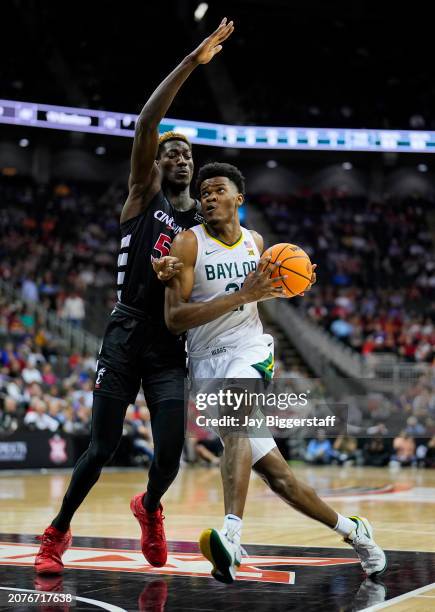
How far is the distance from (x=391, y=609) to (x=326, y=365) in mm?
19397

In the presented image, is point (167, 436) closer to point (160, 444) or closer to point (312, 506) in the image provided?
point (160, 444)

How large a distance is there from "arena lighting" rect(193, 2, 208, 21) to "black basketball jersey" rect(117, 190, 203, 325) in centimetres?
2537

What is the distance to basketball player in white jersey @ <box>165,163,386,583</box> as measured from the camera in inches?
206

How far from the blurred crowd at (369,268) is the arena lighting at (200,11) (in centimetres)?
596

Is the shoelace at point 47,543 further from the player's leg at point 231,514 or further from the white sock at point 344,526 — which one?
the white sock at point 344,526

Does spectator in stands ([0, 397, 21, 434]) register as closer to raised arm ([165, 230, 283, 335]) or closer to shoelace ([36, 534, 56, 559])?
shoelace ([36, 534, 56, 559])

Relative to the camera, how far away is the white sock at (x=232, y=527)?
191 inches

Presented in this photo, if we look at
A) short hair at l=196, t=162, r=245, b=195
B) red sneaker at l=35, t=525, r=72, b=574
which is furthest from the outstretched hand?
red sneaker at l=35, t=525, r=72, b=574

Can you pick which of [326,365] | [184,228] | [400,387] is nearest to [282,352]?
[326,365]

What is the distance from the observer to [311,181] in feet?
104

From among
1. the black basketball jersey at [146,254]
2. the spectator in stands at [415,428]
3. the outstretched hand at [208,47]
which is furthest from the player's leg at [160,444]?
the spectator in stands at [415,428]

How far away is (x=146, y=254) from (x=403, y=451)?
14.6 meters

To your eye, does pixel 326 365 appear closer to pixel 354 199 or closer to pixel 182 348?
pixel 354 199

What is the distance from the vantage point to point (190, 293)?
5449 mm
